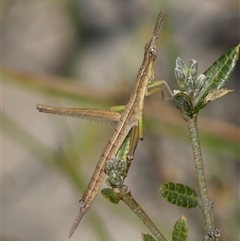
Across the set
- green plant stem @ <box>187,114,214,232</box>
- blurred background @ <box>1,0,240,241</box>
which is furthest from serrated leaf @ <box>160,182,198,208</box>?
blurred background @ <box>1,0,240,241</box>

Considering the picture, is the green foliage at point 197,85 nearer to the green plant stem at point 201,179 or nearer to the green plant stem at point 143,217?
the green plant stem at point 201,179

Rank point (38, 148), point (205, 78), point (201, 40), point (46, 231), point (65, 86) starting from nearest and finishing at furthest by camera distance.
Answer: point (205, 78) → point (65, 86) → point (38, 148) → point (46, 231) → point (201, 40)

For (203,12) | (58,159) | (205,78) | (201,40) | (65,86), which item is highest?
(203,12)

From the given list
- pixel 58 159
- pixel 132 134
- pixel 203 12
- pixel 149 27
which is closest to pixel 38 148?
pixel 58 159

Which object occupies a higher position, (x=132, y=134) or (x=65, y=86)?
(x=65, y=86)

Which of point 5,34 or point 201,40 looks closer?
point 201,40

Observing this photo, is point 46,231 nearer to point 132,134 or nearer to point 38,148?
point 38,148

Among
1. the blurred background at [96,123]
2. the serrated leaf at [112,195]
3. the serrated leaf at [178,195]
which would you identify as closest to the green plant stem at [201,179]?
the serrated leaf at [178,195]
